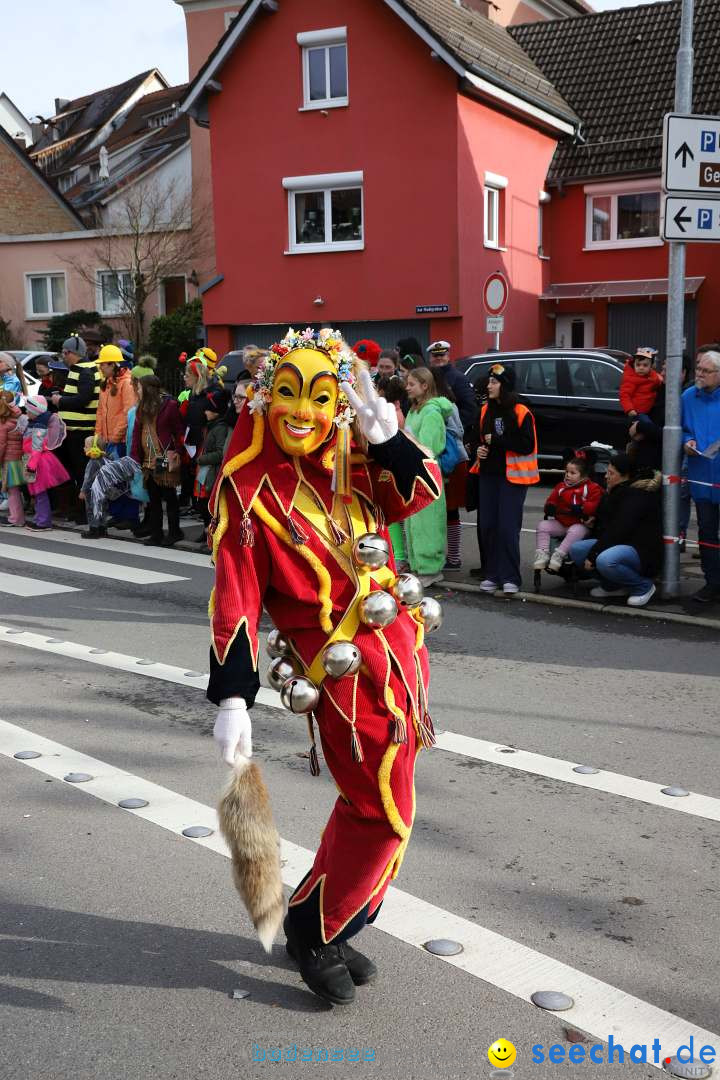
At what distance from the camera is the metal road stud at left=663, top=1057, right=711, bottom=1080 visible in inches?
122

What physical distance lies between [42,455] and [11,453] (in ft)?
1.31

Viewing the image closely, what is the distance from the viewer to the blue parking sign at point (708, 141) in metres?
9.05

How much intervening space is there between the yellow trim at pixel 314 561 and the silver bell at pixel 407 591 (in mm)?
221

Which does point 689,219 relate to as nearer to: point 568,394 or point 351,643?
point 351,643

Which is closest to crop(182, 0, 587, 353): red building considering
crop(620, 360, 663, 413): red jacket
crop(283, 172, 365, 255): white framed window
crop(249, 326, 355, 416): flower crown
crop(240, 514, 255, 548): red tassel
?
crop(283, 172, 365, 255): white framed window

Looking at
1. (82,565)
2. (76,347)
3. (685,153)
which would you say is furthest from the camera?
(76,347)

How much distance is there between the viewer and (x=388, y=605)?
11.1ft

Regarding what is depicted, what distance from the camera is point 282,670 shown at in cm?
343

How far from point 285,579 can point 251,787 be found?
0.61 m

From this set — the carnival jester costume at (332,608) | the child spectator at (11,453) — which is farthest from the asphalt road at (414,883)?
the child spectator at (11,453)

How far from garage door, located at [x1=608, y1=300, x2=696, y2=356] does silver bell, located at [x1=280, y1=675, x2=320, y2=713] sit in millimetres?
24065

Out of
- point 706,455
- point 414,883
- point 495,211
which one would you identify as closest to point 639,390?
point 706,455

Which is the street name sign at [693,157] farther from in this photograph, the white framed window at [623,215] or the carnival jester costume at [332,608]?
the white framed window at [623,215]

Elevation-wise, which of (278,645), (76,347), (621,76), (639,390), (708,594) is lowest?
(708,594)
